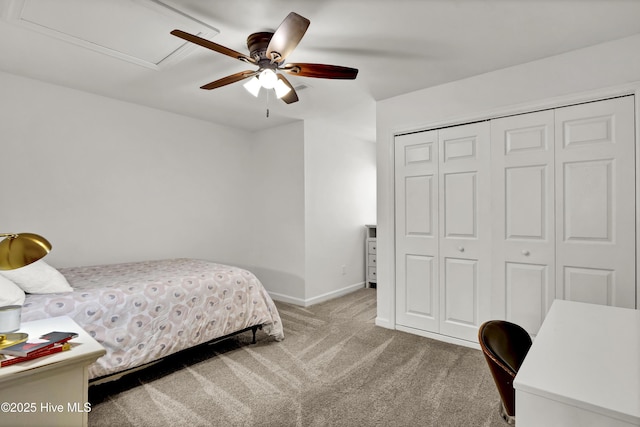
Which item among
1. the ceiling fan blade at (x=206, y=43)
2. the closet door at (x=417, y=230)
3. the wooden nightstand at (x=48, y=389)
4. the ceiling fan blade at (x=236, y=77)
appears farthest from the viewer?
the closet door at (x=417, y=230)

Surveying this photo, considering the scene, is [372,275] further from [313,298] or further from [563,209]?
[563,209]

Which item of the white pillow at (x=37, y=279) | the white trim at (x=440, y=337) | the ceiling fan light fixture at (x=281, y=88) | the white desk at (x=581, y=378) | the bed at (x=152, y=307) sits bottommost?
the white trim at (x=440, y=337)

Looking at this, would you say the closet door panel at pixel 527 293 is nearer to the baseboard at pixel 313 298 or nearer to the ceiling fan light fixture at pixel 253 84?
the baseboard at pixel 313 298

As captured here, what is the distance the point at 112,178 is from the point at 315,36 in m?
2.68

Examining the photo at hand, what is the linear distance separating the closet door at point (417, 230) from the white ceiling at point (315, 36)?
63 centimetres

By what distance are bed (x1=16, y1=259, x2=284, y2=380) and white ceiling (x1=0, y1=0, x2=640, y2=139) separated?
175 cm

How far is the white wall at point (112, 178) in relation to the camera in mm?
3018

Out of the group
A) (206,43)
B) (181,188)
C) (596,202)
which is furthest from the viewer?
(181,188)

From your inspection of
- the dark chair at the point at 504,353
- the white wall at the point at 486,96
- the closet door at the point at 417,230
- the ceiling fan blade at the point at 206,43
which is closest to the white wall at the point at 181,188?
the white wall at the point at 486,96

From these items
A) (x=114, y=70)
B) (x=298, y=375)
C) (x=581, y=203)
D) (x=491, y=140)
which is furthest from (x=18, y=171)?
(x=581, y=203)

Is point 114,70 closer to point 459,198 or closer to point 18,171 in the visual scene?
point 18,171

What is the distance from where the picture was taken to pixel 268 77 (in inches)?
87.8

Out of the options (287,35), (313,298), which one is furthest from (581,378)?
(313,298)

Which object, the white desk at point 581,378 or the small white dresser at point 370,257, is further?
the small white dresser at point 370,257
